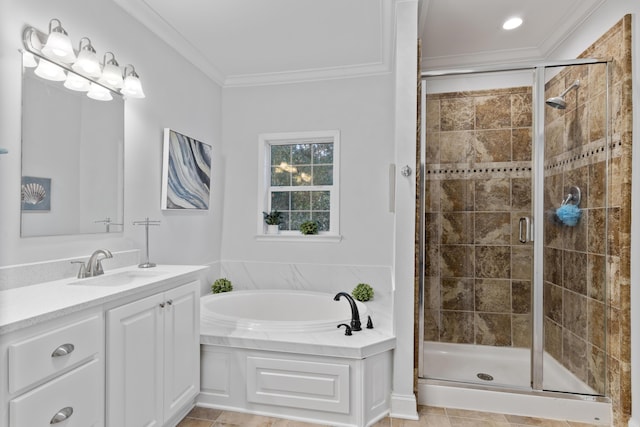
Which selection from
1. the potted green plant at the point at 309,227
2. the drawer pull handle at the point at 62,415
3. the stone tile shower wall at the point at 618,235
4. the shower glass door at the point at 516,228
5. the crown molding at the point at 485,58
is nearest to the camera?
the drawer pull handle at the point at 62,415

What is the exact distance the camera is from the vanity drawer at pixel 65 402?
104 centimetres

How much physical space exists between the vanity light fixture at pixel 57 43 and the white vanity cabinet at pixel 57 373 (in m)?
1.27

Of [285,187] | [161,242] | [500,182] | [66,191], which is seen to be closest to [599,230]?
[500,182]

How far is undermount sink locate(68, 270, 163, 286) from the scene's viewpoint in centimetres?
168

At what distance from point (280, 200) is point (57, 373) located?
2.46 meters

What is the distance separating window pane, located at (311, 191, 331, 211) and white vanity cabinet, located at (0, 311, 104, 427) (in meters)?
2.25

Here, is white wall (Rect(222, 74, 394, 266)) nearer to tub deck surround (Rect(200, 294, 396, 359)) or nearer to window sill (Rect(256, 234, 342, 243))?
window sill (Rect(256, 234, 342, 243))

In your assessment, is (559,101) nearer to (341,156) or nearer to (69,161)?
(341,156)

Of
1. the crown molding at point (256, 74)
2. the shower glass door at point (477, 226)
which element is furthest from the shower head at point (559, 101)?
the crown molding at point (256, 74)

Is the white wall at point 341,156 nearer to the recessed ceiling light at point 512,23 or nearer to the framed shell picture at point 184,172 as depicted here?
the framed shell picture at point 184,172

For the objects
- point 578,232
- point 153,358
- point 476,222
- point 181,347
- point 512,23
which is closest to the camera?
point 153,358

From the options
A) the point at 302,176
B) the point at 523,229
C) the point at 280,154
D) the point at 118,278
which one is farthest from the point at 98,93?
the point at 523,229

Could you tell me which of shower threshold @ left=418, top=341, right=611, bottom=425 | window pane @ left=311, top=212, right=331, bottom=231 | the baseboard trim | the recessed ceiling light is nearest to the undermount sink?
the baseboard trim

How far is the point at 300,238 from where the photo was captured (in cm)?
328
